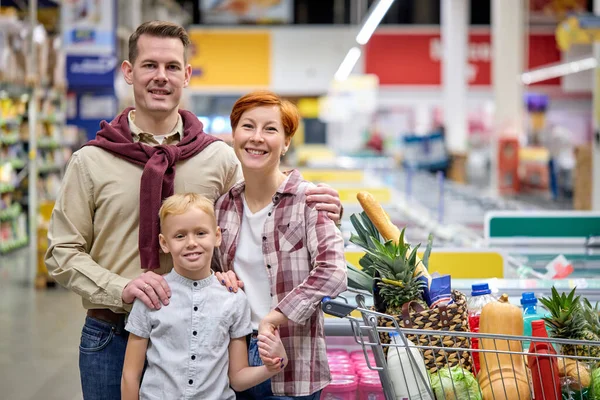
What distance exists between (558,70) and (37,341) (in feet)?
75.6

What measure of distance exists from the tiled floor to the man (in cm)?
339

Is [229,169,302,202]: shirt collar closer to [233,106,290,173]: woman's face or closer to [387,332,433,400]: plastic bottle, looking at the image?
[233,106,290,173]: woman's face

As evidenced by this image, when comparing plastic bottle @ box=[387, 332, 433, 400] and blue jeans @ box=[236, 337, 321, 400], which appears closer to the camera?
plastic bottle @ box=[387, 332, 433, 400]

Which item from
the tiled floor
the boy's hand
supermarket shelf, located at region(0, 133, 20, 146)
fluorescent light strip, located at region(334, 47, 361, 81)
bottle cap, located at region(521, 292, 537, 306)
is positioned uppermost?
fluorescent light strip, located at region(334, 47, 361, 81)

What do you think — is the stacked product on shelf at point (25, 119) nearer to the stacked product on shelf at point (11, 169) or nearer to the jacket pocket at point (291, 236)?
the stacked product on shelf at point (11, 169)

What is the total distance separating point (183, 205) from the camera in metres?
2.27

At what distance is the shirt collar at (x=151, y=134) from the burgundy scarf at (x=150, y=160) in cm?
2

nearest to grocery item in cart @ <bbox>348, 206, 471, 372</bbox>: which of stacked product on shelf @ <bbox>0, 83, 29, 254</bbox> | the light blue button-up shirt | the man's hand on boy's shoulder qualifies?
the light blue button-up shirt

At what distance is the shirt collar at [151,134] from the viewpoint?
8.27 ft

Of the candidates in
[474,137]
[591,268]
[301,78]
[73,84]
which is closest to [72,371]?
[591,268]

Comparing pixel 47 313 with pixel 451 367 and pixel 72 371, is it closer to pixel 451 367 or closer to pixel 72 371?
pixel 72 371

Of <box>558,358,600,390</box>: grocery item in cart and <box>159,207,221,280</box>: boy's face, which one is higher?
<box>159,207,221,280</box>: boy's face

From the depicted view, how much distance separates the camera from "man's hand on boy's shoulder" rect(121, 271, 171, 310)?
2.30 m

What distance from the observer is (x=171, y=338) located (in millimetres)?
2322
